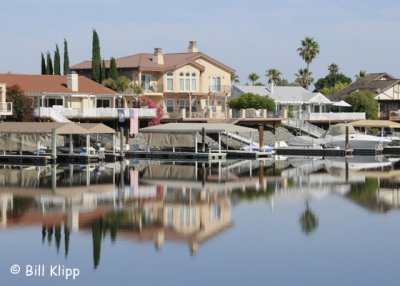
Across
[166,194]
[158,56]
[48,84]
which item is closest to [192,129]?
[48,84]

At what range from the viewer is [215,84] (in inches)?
3750

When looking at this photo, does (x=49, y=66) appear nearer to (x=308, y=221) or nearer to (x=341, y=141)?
(x=341, y=141)

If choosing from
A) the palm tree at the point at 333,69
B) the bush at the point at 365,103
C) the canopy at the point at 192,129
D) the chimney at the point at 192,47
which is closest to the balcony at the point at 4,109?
the canopy at the point at 192,129

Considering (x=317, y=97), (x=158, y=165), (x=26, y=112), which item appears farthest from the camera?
(x=317, y=97)

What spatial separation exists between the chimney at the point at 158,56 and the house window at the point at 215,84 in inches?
234

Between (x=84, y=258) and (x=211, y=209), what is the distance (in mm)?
12559

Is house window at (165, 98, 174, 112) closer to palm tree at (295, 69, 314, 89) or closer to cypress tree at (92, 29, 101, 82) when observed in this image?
cypress tree at (92, 29, 101, 82)

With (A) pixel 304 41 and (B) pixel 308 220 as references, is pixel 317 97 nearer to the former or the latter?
(A) pixel 304 41

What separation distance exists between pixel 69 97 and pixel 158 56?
1421 centimetres

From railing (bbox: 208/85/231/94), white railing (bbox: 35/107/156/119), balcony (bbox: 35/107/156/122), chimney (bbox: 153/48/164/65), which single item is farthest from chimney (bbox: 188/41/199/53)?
white railing (bbox: 35/107/156/119)

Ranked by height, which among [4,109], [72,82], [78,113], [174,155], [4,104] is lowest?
[174,155]

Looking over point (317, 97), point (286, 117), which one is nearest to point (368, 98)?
point (317, 97)

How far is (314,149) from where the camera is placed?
269ft

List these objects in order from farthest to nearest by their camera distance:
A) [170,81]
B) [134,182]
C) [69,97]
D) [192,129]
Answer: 1. [170,81]
2. [69,97]
3. [192,129]
4. [134,182]
